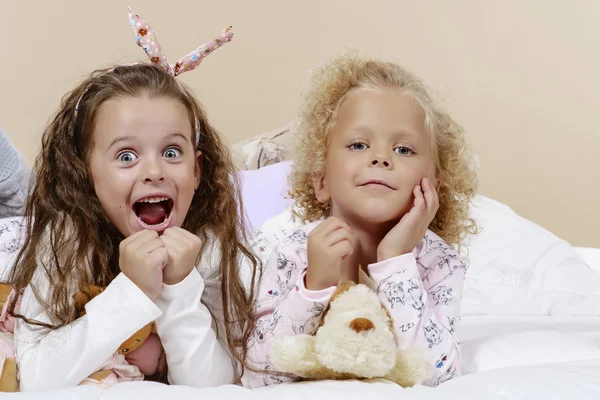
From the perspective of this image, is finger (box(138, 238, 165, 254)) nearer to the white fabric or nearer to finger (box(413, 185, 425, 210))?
the white fabric

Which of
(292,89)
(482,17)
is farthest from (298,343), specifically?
(482,17)

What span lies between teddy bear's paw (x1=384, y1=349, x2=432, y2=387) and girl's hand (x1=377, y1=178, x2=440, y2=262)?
0.15 meters

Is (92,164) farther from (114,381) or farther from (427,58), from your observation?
(427,58)

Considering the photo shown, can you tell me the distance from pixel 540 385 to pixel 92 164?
2.18ft

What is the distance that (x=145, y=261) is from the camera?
98 cm

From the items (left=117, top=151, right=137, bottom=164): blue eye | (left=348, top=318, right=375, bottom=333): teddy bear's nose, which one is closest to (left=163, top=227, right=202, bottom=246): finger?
(left=117, top=151, right=137, bottom=164): blue eye

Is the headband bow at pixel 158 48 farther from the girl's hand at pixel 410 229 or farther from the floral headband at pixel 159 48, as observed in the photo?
the girl's hand at pixel 410 229

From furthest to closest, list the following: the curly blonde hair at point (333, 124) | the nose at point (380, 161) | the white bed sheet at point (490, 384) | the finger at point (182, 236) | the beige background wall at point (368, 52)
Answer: the beige background wall at point (368, 52) < the curly blonde hair at point (333, 124) < the nose at point (380, 161) < the finger at point (182, 236) < the white bed sheet at point (490, 384)

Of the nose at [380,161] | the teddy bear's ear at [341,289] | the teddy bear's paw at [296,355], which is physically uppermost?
the nose at [380,161]

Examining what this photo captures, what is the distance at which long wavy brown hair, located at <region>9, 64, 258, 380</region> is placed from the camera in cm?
109

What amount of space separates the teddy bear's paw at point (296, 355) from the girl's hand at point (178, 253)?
156mm

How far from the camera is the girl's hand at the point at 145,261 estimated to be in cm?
98

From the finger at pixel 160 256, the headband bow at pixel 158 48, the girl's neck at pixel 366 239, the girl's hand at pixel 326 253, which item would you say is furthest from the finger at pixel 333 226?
→ the headband bow at pixel 158 48

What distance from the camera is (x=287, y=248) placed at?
3.84 feet
